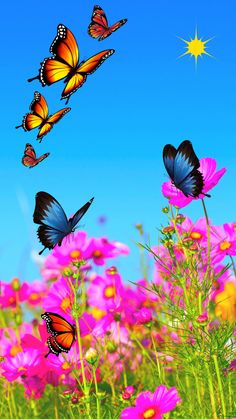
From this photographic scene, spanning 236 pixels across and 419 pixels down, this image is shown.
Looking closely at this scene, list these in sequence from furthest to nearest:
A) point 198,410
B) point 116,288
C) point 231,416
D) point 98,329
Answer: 1. point 116,288
2. point 98,329
3. point 198,410
4. point 231,416

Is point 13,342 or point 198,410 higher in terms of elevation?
point 13,342

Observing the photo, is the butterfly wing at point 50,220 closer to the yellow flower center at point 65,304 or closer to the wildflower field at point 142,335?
the wildflower field at point 142,335

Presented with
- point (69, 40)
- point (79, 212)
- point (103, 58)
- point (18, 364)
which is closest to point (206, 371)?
point (79, 212)

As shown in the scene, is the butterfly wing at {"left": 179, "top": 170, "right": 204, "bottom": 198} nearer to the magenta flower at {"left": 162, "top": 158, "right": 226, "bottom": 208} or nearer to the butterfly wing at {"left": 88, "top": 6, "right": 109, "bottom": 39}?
the magenta flower at {"left": 162, "top": 158, "right": 226, "bottom": 208}

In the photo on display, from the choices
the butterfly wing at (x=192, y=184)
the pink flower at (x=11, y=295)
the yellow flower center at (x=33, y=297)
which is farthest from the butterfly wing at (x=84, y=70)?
the yellow flower center at (x=33, y=297)

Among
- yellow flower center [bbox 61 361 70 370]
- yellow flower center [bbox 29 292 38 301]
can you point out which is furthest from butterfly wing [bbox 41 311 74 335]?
yellow flower center [bbox 29 292 38 301]

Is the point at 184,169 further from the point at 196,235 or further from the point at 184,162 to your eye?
the point at 196,235

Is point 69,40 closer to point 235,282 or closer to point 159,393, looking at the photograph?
point 159,393
